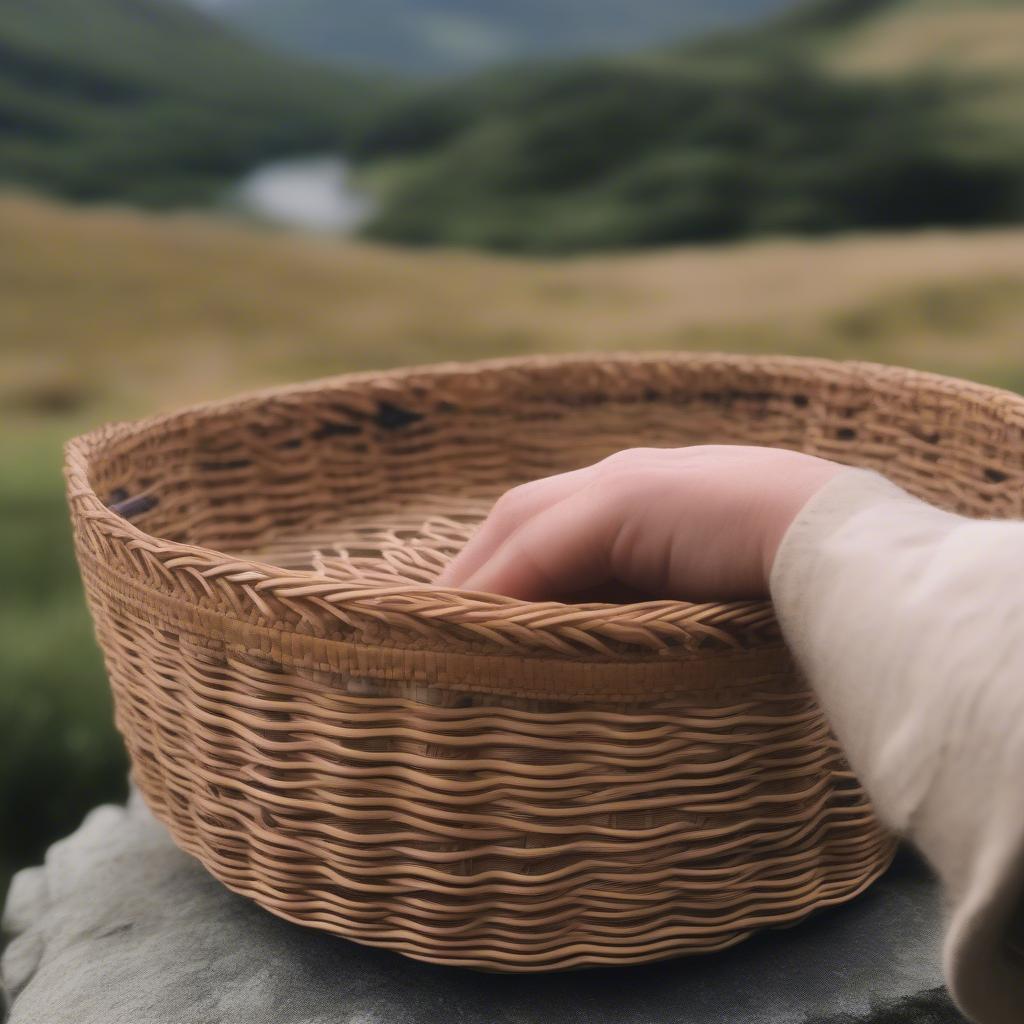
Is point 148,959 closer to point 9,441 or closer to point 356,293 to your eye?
point 9,441

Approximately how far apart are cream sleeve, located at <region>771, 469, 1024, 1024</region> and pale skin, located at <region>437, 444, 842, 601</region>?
3 cm

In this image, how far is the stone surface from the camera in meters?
0.57

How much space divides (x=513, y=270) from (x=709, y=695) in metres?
1.91

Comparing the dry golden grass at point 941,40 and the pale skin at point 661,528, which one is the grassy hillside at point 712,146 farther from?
the pale skin at point 661,528

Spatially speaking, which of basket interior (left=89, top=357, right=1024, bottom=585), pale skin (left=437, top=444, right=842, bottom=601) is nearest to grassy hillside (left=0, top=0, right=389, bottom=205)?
basket interior (left=89, top=357, right=1024, bottom=585)

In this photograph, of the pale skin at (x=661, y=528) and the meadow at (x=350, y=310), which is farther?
the meadow at (x=350, y=310)

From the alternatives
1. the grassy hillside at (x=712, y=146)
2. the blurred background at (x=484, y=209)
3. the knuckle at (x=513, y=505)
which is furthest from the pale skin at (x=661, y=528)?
the grassy hillside at (x=712, y=146)

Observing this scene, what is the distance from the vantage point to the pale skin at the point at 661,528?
0.50 metres

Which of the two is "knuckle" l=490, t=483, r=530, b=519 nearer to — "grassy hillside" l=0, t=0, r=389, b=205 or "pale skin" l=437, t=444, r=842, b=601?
"pale skin" l=437, t=444, r=842, b=601

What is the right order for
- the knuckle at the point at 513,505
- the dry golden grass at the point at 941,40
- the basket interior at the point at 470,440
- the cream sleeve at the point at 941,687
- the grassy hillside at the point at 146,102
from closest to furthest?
the cream sleeve at the point at 941,687 < the knuckle at the point at 513,505 < the basket interior at the point at 470,440 < the grassy hillside at the point at 146,102 < the dry golden grass at the point at 941,40

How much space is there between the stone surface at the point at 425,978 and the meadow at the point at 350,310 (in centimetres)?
101

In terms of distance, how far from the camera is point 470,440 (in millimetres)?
1072

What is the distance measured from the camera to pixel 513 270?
7.70 ft

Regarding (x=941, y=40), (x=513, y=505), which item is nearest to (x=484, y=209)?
(x=941, y=40)
